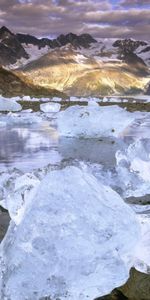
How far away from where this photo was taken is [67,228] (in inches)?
140

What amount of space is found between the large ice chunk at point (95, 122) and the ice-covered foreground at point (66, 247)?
1363 centimetres

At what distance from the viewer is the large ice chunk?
1728 cm

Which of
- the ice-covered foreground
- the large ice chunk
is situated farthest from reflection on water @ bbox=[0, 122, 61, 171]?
the ice-covered foreground

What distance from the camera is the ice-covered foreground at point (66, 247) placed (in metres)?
3.47

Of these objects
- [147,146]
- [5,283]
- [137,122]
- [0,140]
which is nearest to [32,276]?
[5,283]

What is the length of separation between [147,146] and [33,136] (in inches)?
356

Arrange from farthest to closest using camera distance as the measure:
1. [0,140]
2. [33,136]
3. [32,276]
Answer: [33,136] < [0,140] < [32,276]

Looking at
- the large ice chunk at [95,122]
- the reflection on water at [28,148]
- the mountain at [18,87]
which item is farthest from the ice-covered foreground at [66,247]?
the mountain at [18,87]

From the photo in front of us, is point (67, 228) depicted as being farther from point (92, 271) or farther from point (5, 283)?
point (5, 283)

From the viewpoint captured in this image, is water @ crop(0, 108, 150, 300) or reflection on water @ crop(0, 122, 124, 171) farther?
reflection on water @ crop(0, 122, 124, 171)

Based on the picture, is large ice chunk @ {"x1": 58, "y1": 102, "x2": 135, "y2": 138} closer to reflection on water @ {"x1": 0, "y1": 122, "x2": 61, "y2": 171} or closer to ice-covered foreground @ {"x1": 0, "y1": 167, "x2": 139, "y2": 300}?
reflection on water @ {"x1": 0, "y1": 122, "x2": 61, "y2": 171}

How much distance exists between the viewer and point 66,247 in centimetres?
350

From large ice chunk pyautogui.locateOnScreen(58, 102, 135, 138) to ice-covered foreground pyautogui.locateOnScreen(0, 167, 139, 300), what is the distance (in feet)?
44.7

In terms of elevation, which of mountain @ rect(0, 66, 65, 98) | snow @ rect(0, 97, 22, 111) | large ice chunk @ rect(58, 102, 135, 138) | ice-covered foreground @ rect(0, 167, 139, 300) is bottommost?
mountain @ rect(0, 66, 65, 98)
